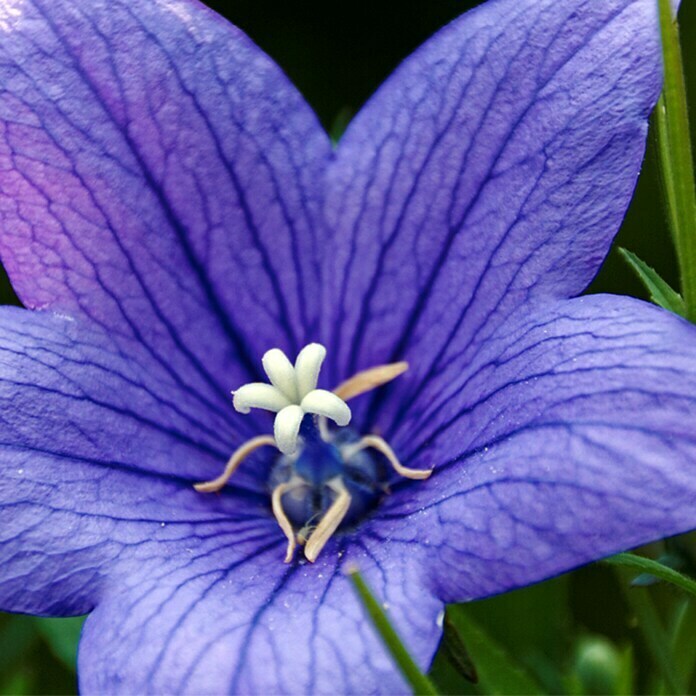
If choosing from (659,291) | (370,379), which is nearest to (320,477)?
(370,379)

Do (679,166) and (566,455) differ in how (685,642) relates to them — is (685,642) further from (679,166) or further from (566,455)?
(679,166)

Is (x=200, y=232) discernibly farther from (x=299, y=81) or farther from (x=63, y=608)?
(x=299, y=81)

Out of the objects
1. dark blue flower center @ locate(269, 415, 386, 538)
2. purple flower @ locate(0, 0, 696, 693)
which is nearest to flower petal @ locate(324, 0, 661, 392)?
purple flower @ locate(0, 0, 696, 693)

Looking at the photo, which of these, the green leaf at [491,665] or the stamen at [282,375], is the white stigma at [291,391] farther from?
the green leaf at [491,665]

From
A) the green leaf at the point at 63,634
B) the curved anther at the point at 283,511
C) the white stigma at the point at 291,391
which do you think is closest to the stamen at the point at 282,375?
the white stigma at the point at 291,391

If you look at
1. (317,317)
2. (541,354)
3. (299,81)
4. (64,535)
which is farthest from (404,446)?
(299,81)

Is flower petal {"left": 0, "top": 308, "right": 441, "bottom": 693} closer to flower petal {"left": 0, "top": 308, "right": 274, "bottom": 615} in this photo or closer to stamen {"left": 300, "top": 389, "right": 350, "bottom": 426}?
flower petal {"left": 0, "top": 308, "right": 274, "bottom": 615}
